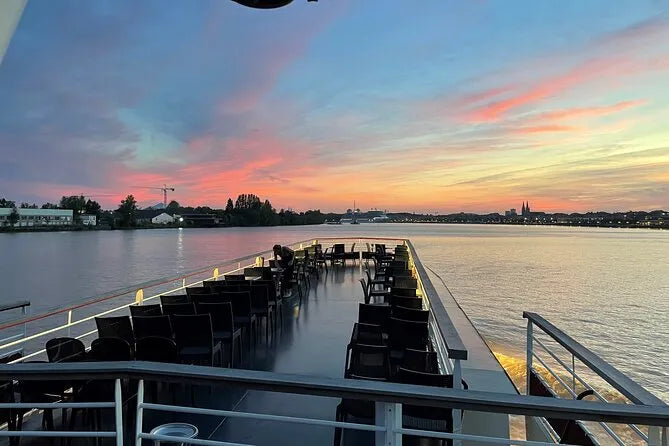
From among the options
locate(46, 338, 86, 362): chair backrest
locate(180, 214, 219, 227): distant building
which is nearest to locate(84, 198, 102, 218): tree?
locate(180, 214, 219, 227): distant building

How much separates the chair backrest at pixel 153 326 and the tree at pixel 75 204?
10326 centimetres

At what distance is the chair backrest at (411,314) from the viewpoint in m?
3.79

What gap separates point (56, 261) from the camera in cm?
3616

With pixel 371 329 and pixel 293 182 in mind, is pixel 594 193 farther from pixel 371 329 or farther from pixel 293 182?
pixel 371 329

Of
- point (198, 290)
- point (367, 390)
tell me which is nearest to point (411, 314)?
point (198, 290)

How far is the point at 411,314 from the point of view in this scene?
3.86 m

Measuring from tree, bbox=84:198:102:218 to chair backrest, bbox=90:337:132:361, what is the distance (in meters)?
107

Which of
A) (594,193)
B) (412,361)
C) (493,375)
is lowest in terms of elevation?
(493,375)

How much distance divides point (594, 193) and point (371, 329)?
55293mm

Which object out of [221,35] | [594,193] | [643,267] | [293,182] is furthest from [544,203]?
[221,35]

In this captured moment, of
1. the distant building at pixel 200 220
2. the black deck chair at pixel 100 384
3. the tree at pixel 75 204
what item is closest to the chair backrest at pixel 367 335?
the black deck chair at pixel 100 384

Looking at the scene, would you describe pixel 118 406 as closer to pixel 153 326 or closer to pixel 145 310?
pixel 153 326

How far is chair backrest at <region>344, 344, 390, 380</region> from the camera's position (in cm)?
268

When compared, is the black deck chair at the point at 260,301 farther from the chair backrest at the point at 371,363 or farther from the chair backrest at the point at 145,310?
the chair backrest at the point at 371,363
